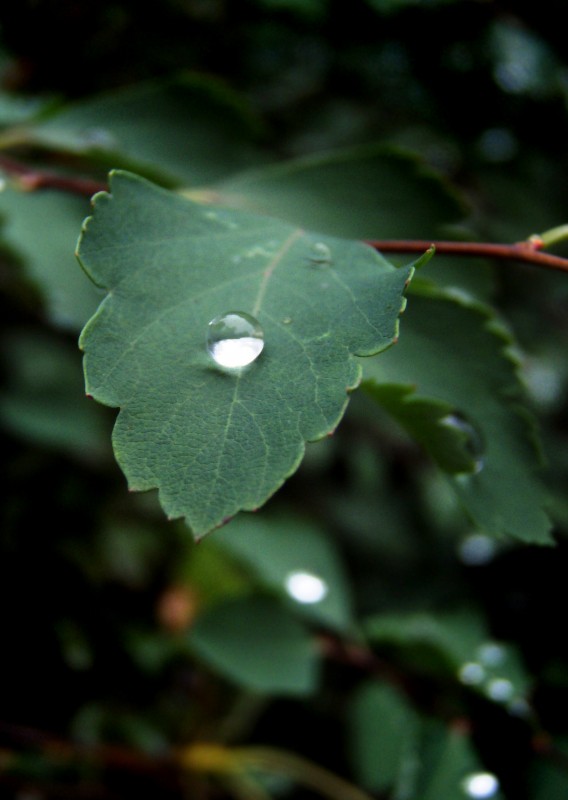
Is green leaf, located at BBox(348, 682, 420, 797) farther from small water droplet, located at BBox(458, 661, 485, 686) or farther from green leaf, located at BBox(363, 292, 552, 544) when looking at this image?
green leaf, located at BBox(363, 292, 552, 544)

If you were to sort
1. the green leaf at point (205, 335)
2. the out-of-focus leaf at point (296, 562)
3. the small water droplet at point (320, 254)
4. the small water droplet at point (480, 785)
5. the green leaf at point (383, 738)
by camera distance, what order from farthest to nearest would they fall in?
the out-of-focus leaf at point (296, 562), the green leaf at point (383, 738), the small water droplet at point (480, 785), the small water droplet at point (320, 254), the green leaf at point (205, 335)

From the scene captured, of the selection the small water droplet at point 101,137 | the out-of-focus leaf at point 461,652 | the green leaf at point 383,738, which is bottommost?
the green leaf at point 383,738

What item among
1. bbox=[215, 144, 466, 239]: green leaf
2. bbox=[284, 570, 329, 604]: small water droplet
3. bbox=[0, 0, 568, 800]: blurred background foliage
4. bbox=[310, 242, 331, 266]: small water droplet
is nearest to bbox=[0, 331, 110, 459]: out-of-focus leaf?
bbox=[0, 0, 568, 800]: blurred background foliage

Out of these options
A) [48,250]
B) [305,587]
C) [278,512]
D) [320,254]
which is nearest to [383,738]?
[305,587]

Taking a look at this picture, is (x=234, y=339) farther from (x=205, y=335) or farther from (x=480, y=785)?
(x=480, y=785)

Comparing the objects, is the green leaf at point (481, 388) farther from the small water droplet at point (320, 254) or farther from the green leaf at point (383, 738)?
the green leaf at point (383, 738)

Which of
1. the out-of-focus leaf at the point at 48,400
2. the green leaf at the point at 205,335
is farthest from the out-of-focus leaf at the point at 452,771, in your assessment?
the out-of-focus leaf at the point at 48,400
